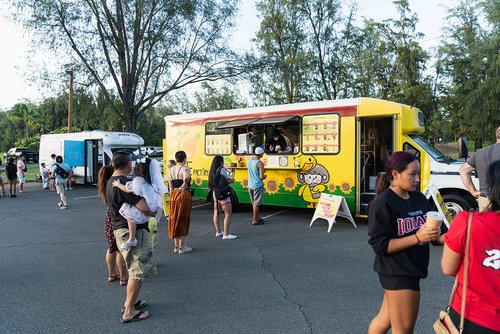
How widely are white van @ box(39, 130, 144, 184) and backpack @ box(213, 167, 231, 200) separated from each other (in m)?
11.9

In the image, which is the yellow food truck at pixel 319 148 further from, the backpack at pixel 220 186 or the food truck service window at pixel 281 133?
the backpack at pixel 220 186

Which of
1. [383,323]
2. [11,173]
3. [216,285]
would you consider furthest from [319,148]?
[11,173]

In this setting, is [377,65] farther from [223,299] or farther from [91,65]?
[223,299]

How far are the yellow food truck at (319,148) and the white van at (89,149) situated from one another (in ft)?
27.2

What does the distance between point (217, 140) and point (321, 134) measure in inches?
122

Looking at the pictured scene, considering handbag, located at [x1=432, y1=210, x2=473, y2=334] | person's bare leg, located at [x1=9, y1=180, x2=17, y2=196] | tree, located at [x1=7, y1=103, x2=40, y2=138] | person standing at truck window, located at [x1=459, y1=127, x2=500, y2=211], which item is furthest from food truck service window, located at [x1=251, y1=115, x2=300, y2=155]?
tree, located at [x1=7, y1=103, x2=40, y2=138]

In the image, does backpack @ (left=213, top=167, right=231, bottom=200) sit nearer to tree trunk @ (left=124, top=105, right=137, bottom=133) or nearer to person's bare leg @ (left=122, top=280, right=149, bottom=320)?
person's bare leg @ (left=122, top=280, right=149, bottom=320)

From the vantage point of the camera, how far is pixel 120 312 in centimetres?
421

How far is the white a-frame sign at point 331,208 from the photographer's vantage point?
26.7 ft

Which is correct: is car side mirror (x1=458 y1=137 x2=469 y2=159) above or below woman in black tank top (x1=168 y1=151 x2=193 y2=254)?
above

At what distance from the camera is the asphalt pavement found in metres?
3.90

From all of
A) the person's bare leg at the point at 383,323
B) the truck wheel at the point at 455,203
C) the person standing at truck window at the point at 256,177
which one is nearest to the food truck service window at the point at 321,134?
the person standing at truck window at the point at 256,177

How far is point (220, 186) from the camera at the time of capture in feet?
24.1

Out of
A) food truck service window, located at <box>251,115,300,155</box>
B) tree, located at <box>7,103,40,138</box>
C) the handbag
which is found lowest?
the handbag
